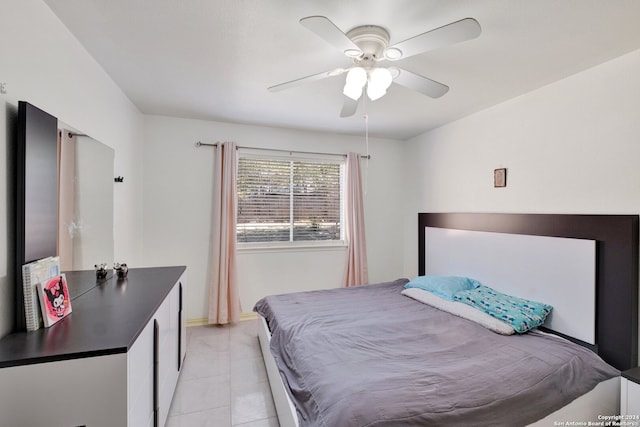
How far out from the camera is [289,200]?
12.8ft

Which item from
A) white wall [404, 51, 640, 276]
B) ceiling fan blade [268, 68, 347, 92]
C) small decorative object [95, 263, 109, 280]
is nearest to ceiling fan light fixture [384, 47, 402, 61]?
ceiling fan blade [268, 68, 347, 92]

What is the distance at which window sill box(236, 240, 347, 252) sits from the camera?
145 inches

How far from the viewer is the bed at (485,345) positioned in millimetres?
1391

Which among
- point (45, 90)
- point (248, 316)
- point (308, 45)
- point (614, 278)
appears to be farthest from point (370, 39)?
point (248, 316)

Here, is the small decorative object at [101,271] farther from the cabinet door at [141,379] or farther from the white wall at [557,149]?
the white wall at [557,149]

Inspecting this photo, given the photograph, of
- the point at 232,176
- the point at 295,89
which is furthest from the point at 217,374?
the point at 295,89

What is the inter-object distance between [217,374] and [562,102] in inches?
140

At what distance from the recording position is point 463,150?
3.34 m

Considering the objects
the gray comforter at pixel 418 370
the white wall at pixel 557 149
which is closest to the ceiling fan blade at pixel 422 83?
the white wall at pixel 557 149

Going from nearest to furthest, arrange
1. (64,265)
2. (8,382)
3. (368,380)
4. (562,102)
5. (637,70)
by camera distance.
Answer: (8,382) < (368,380) < (64,265) < (637,70) < (562,102)

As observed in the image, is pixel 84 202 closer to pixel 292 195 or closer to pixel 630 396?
pixel 292 195

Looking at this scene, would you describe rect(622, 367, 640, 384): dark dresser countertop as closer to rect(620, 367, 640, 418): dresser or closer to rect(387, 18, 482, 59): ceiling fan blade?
rect(620, 367, 640, 418): dresser

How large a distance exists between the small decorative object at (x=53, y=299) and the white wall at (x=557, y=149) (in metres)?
3.32

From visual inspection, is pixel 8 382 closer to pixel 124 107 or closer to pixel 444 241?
pixel 124 107
